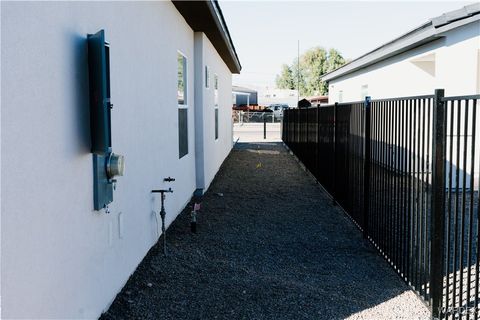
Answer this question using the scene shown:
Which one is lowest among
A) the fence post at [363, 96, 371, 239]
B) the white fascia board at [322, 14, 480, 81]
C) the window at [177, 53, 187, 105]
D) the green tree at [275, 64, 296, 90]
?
the fence post at [363, 96, 371, 239]

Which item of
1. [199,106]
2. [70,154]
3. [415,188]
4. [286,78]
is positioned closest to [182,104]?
[199,106]

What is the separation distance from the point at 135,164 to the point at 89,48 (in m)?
1.69

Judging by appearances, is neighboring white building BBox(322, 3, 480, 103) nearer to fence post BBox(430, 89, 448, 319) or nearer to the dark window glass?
the dark window glass

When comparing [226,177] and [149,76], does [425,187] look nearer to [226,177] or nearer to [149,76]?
[149,76]

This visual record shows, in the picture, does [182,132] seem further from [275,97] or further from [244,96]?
[275,97]

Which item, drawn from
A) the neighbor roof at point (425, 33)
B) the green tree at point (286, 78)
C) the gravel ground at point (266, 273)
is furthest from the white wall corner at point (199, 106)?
the green tree at point (286, 78)

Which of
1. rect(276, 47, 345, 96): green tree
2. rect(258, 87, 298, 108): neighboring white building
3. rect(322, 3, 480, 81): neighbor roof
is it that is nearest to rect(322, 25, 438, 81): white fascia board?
rect(322, 3, 480, 81): neighbor roof

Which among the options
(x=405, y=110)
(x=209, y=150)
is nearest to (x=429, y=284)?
(x=405, y=110)

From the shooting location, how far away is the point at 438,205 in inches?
152

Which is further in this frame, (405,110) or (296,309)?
(405,110)

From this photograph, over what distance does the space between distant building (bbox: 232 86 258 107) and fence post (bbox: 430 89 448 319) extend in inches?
2217

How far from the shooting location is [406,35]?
11062mm

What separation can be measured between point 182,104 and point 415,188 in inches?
181

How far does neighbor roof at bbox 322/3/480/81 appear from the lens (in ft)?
28.1
